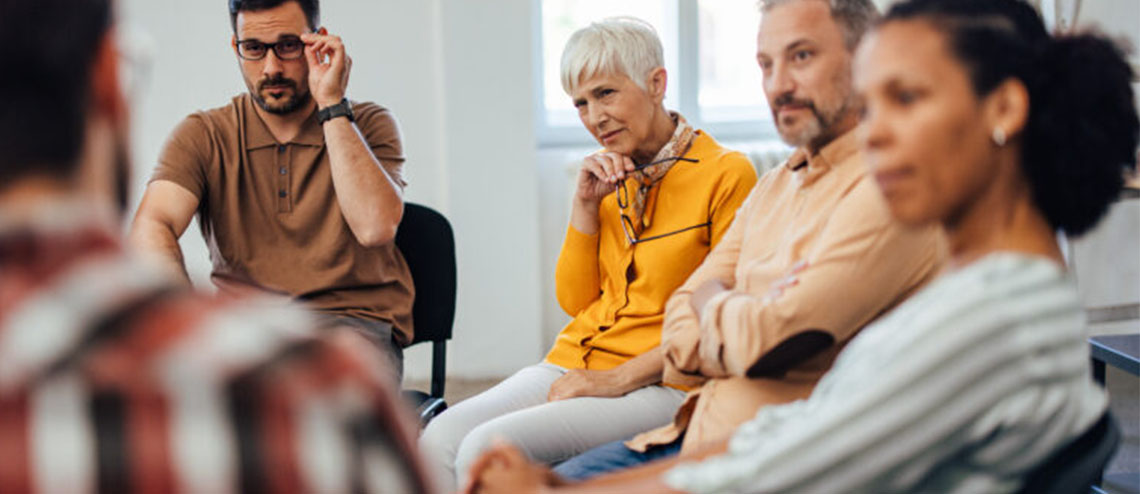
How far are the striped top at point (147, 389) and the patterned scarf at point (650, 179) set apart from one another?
1551mm

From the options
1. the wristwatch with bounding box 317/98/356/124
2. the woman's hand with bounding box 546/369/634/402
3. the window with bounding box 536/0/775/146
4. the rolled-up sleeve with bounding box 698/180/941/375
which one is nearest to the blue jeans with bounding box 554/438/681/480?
the woman's hand with bounding box 546/369/634/402

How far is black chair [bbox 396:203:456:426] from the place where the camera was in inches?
98.9

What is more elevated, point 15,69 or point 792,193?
point 15,69

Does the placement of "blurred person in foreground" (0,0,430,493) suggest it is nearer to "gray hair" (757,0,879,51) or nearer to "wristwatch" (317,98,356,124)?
"gray hair" (757,0,879,51)

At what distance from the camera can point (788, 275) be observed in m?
1.47

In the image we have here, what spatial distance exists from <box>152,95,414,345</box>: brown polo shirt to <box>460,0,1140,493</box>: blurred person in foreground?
1331 mm

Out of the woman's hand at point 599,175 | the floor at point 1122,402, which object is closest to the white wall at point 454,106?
the floor at point 1122,402

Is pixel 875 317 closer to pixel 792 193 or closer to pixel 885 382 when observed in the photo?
pixel 792 193

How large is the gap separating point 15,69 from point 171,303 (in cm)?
16

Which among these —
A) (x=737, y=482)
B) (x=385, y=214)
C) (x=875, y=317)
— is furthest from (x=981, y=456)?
(x=385, y=214)

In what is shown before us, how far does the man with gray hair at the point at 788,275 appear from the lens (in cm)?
139

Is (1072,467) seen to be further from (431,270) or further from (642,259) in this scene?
(431,270)

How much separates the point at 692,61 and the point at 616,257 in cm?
274

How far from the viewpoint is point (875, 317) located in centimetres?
145
